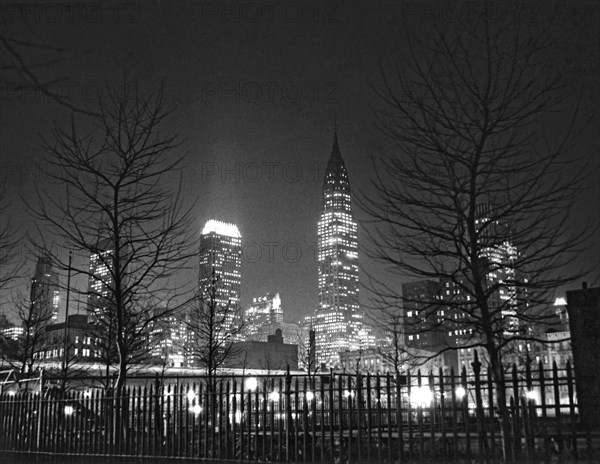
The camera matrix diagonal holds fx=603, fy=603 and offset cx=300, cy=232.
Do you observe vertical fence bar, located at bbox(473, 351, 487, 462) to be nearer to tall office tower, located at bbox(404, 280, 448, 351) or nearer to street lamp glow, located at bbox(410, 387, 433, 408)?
street lamp glow, located at bbox(410, 387, 433, 408)

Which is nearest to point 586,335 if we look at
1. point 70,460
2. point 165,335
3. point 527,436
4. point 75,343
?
point 527,436

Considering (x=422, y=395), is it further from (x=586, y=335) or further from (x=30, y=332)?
(x=30, y=332)

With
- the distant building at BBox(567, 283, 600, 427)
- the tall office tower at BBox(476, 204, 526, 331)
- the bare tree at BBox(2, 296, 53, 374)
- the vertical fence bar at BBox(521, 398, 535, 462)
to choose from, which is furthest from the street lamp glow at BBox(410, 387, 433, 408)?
the bare tree at BBox(2, 296, 53, 374)

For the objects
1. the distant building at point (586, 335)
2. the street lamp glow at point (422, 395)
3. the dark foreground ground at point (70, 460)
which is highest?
the distant building at point (586, 335)

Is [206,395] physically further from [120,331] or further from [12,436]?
[12,436]

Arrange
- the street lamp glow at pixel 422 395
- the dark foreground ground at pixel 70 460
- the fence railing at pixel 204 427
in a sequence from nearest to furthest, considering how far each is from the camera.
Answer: the street lamp glow at pixel 422 395
the fence railing at pixel 204 427
the dark foreground ground at pixel 70 460

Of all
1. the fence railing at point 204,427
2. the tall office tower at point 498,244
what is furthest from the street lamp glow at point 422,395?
the tall office tower at point 498,244

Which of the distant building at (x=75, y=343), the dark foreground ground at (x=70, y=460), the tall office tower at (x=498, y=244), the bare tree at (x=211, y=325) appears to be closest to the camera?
the dark foreground ground at (x=70, y=460)

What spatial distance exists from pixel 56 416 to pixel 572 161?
41.9ft

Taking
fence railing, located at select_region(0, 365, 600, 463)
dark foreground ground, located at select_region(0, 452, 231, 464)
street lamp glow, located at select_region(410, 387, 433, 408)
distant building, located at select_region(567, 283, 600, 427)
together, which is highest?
distant building, located at select_region(567, 283, 600, 427)

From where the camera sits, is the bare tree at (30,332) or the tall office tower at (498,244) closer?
the tall office tower at (498,244)

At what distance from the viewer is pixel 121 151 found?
50.9 ft

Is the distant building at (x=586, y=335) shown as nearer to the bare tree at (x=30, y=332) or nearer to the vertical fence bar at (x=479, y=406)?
the vertical fence bar at (x=479, y=406)

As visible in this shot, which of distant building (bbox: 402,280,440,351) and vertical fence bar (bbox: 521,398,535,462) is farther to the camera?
distant building (bbox: 402,280,440,351)
